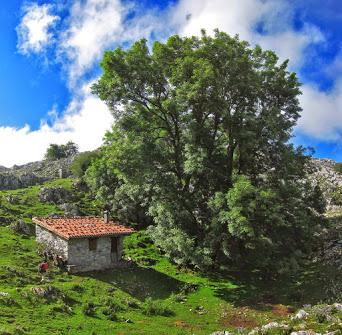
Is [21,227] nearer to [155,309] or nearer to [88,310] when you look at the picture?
[88,310]

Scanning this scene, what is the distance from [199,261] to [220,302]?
4.66 m

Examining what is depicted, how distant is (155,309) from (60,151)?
112 meters

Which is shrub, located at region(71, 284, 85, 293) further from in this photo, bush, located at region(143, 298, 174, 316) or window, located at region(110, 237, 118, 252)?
window, located at region(110, 237, 118, 252)

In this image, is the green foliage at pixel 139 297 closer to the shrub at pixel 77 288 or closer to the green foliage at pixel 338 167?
the shrub at pixel 77 288

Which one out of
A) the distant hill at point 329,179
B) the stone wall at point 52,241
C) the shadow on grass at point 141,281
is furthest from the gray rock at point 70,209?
the distant hill at point 329,179

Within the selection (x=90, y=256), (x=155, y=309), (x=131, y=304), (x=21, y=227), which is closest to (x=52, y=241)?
(x=90, y=256)

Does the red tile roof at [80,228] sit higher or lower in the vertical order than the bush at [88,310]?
higher

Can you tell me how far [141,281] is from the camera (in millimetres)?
36969

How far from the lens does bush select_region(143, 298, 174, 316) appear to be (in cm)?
3041

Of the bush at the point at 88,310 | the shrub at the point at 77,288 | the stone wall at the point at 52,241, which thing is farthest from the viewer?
the stone wall at the point at 52,241

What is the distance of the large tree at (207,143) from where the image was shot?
130 feet

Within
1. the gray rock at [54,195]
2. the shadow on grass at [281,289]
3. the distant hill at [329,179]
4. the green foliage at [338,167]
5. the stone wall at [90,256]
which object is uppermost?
the green foliage at [338,167]

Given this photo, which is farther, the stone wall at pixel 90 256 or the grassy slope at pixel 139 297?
the stone wall at pixel 90 256

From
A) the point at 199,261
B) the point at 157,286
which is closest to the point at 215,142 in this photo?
the point at 199,261
